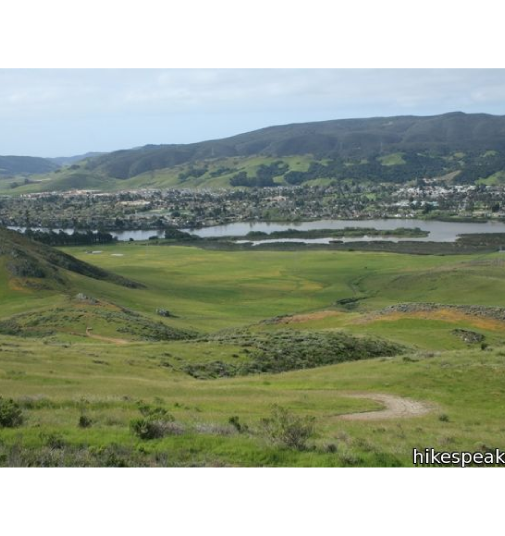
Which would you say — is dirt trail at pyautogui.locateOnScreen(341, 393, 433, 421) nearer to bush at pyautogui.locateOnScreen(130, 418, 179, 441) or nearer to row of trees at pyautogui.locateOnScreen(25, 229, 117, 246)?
bush at pyautogui.locateOnScreen(130, 418, 179, 441)

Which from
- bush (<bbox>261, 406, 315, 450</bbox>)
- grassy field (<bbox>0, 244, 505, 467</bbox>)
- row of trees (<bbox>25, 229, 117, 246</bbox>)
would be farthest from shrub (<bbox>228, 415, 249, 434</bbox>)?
row of trees (<bbox>25, 229, 117, 246</bbox>)

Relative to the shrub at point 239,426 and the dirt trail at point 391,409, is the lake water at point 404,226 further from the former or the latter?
the shrub at point 239,426

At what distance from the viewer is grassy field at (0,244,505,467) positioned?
448 inches

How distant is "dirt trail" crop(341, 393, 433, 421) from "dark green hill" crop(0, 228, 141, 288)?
51190 millimetres

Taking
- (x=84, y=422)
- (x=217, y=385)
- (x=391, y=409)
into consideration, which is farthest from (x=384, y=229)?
(x=84, y=422)

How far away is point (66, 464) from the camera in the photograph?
30.9ft

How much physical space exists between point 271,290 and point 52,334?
164 feet

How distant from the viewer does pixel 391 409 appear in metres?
20.2

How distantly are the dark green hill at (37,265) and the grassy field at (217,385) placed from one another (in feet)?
6.56

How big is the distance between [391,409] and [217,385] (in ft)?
24.9
